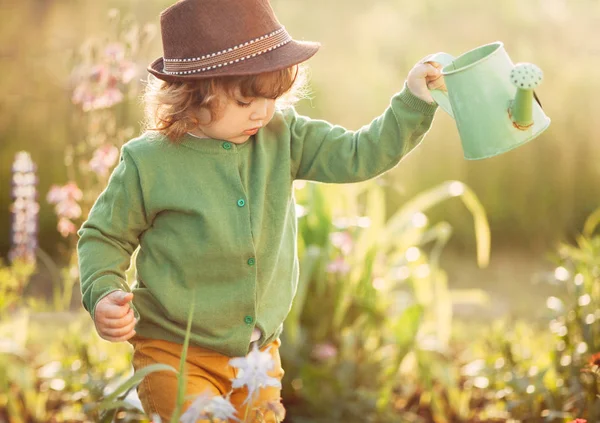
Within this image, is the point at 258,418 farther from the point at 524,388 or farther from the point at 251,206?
the point at 524,388

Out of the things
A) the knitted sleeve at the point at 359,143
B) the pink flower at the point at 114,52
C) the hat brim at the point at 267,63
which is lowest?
the knitted sleeve at the point at 359,143

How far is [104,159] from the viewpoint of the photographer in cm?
290

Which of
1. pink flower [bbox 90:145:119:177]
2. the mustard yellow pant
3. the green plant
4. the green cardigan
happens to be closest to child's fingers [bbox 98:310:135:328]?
the green cardigan

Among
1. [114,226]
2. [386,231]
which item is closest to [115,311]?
[114,226]

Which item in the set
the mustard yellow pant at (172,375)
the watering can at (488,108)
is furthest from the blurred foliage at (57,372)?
the watering can at (488,108)

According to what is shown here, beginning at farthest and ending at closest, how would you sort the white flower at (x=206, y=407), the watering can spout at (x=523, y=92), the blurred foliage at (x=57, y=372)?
the blurred foliage at (x=57, y=372), the watering can spout at (x=523, y=92), the white flower at (x=206, y=407)

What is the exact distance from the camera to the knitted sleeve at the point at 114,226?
1.93m

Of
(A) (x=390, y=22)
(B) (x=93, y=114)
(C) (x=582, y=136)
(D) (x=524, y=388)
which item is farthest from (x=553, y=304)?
(A) (x=390, y=22)

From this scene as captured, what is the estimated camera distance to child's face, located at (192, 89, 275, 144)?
188 cm

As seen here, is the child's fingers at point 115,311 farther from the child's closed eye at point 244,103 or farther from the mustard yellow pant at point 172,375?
the child's closed eye at point 244,103

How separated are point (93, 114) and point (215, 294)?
1.31m

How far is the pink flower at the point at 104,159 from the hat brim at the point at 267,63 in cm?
103

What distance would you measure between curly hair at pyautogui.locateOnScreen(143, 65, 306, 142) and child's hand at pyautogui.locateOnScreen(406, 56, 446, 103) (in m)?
0.25

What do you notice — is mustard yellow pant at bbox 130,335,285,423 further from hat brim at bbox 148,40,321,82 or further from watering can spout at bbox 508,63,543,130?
watering can spout at bbox 508,63,543,130
